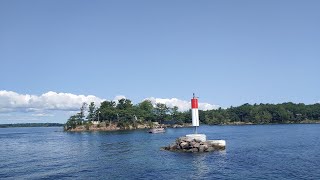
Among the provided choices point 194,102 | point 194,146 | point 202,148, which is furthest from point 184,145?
point 194,102

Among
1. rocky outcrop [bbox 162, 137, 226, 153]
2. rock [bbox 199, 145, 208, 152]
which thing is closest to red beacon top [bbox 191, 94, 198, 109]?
rocky outcrop [bbox 162, 137, 226, 153]

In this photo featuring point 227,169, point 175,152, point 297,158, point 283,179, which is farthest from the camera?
point 175,152

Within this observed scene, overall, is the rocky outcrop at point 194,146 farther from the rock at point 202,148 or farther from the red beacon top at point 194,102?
the red beacon top at point 194,102

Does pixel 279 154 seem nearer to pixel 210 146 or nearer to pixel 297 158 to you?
pixel 297 158

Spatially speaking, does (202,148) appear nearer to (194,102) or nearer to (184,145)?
(184,145)

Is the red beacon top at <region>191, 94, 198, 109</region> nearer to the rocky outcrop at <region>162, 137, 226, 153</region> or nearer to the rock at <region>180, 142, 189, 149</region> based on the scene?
the rocky outcrop at <region>162, 137, 226, 153</region>

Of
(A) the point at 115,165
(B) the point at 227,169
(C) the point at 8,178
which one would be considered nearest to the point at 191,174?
(B) the point at 227,169

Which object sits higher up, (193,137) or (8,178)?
(193,137)

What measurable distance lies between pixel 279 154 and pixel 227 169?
2130 centimetres

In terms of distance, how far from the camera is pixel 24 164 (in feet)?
207

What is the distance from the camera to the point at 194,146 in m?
74.3

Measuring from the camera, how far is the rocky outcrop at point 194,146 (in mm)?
74000

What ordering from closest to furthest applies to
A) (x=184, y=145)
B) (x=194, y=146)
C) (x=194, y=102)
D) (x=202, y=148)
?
(x=202, y=148)
(x=194, y=146)
(x=184, y=145)
(x=194, y=102)

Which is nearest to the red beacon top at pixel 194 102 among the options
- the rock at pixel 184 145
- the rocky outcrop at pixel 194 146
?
the rocky outcrop at pixel 194 146
